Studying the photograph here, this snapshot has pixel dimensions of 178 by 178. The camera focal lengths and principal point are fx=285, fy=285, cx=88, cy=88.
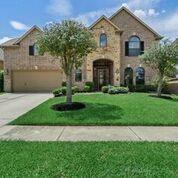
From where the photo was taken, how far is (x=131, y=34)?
29344 millimetres

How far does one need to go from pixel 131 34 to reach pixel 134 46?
1.28 metres

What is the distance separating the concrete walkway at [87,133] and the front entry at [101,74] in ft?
61.3

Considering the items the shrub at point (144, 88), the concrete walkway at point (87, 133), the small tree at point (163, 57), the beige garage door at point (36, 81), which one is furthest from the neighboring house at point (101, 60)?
the concrete walkway at point (87, 133)

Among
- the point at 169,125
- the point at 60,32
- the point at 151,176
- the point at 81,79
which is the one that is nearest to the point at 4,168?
the point at 151,176

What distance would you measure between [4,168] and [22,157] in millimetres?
746

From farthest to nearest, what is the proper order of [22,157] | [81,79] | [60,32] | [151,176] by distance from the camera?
[81,79] → [60,32] → [22,157] → [151,176]

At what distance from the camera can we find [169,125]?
1068 cm

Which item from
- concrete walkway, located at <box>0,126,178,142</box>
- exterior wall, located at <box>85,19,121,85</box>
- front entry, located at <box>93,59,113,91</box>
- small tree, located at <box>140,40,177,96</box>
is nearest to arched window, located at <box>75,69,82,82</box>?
exterior wall, located at <box>85,19,121,85</box>

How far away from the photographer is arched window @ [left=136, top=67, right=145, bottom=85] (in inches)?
1137

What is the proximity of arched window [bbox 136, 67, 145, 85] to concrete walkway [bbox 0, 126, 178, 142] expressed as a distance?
18.9 meters

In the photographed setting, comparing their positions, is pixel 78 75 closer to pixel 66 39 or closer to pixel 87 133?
pixel 66 39

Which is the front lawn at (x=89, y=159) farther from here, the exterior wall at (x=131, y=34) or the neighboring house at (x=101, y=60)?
the exterior wall at (x=131, y=34)

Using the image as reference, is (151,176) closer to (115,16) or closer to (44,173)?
(44,173)

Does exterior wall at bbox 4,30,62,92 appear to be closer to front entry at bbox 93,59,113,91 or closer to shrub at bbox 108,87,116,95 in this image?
front entry at bbox 93,59,113,91
